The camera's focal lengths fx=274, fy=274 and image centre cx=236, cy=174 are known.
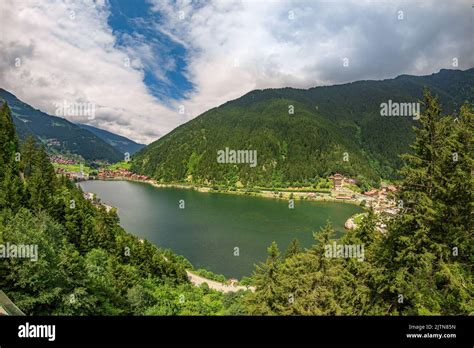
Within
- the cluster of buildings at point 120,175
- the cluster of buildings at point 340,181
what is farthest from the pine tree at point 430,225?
the cluster of buildings at point 120,175

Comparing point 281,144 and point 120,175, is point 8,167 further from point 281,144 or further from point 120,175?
point 120,175

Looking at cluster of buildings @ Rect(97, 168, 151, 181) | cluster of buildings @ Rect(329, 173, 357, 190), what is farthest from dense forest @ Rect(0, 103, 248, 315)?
cluster of buildings @ Rect(97, 168, 151, 181)

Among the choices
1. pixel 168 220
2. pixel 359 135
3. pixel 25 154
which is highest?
pixel 359 135

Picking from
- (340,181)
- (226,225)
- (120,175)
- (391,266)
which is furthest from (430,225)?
(120,175)

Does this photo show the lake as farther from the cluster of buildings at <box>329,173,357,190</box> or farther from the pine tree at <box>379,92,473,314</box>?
the cluster of buildings at <box>329,173,357,190</box>

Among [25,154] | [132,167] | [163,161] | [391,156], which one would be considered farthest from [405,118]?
[25,154]

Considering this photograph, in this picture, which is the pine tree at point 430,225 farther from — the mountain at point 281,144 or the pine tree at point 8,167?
the mountain at point 281,144
